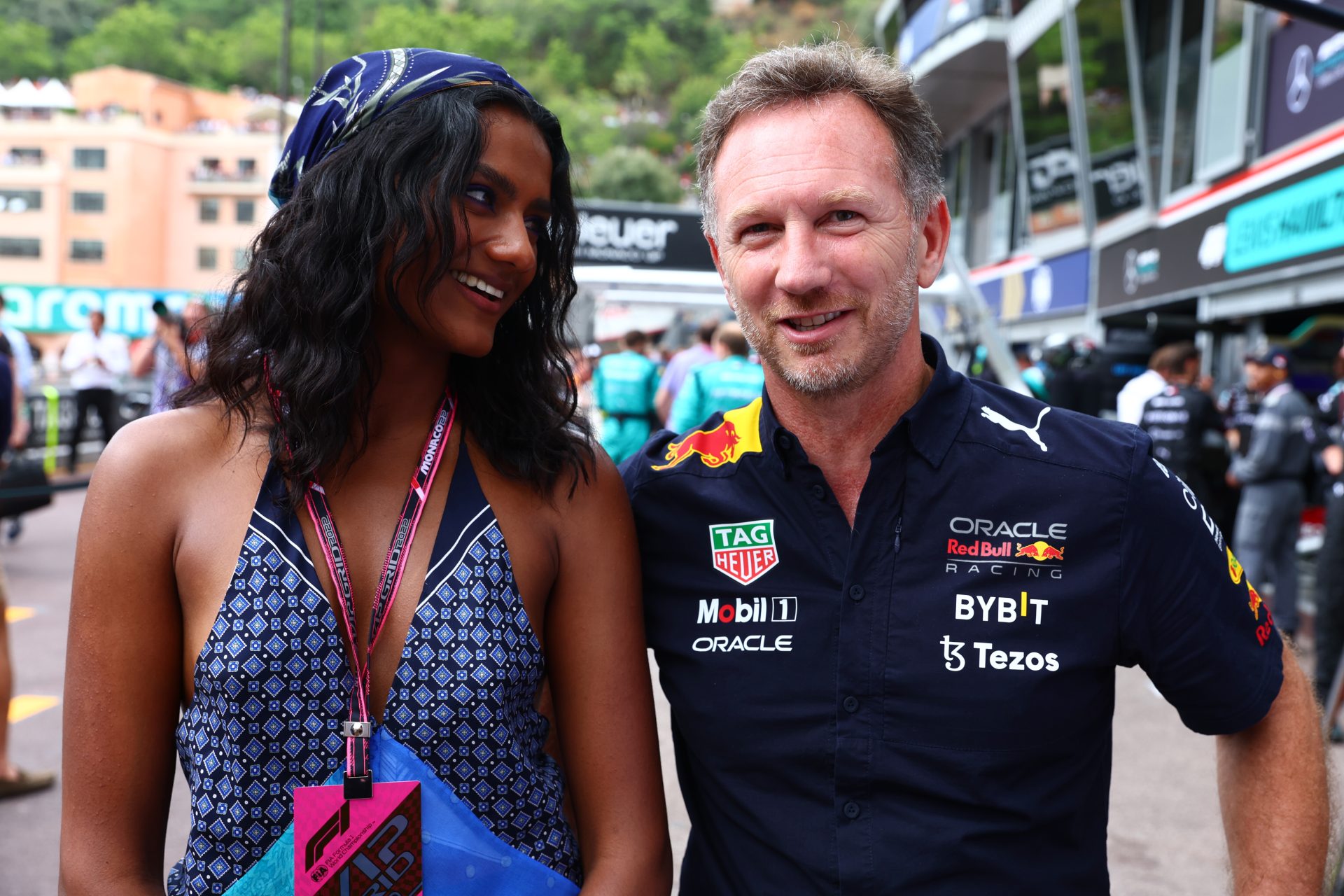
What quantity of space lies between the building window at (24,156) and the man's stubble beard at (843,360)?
248 ft

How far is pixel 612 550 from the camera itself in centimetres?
176

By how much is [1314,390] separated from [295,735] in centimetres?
1018

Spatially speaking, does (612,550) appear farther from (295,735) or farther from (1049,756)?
(1049,756)

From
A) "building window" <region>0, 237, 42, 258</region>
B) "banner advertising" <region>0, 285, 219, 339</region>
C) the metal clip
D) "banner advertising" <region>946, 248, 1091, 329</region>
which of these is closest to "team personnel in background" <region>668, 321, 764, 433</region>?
"banner advertising" <region>946, 248, 1091, 329</region>

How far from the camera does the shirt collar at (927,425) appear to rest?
180 cm

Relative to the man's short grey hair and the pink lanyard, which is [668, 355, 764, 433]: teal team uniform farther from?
the pink lanyard

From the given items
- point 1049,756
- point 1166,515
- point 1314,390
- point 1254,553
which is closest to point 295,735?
point 1049,756

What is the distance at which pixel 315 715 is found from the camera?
1.50 m

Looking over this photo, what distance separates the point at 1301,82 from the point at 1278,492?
15.8ft

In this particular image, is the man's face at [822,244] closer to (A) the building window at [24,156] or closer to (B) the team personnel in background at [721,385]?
(B) the team personnel in background at [721,385]

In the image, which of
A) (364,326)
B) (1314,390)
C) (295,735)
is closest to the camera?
(295,735)

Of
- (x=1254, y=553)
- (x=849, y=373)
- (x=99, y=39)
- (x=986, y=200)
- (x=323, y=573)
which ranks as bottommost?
(x=1254, y=553)

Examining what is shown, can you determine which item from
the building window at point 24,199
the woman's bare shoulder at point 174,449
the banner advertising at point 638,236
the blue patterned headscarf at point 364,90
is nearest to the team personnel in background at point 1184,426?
the blue patterned headscarf at point 364,90

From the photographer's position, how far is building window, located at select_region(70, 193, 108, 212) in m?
66.1
